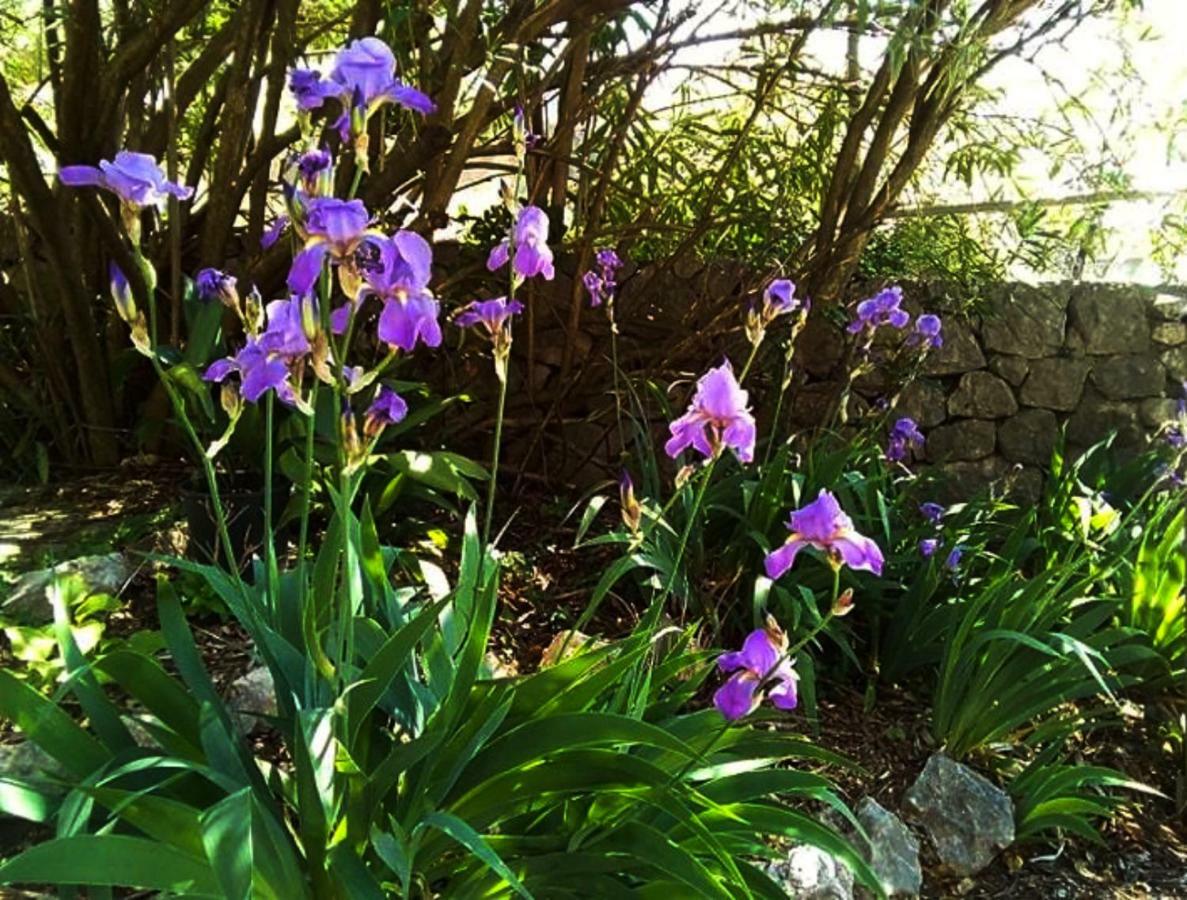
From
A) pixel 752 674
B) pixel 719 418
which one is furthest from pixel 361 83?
pixel 752 674

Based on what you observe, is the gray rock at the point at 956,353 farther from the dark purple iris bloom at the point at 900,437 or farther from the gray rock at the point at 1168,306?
the dark purple iris bloom at the point at 900,437

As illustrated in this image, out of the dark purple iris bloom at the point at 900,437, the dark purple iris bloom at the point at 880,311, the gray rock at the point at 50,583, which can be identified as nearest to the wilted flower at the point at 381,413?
the gray rock at the point at 50,583

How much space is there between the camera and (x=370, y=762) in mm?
1445

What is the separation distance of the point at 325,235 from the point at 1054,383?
373 cm

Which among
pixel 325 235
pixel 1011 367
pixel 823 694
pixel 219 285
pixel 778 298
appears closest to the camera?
pixel 325 235

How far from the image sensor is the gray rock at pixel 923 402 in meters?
3.99

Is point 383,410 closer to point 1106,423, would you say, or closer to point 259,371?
point 259,371

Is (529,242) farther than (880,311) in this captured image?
No

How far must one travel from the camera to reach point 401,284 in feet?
3.71

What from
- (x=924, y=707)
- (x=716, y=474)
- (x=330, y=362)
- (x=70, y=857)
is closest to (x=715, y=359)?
(x=716, y=474)

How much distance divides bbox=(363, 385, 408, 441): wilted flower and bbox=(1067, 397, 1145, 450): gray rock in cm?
351

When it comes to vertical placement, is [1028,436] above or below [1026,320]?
below

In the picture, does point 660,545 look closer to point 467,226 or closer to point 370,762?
point 370,762

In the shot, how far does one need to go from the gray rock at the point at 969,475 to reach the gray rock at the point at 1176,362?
78 cm
